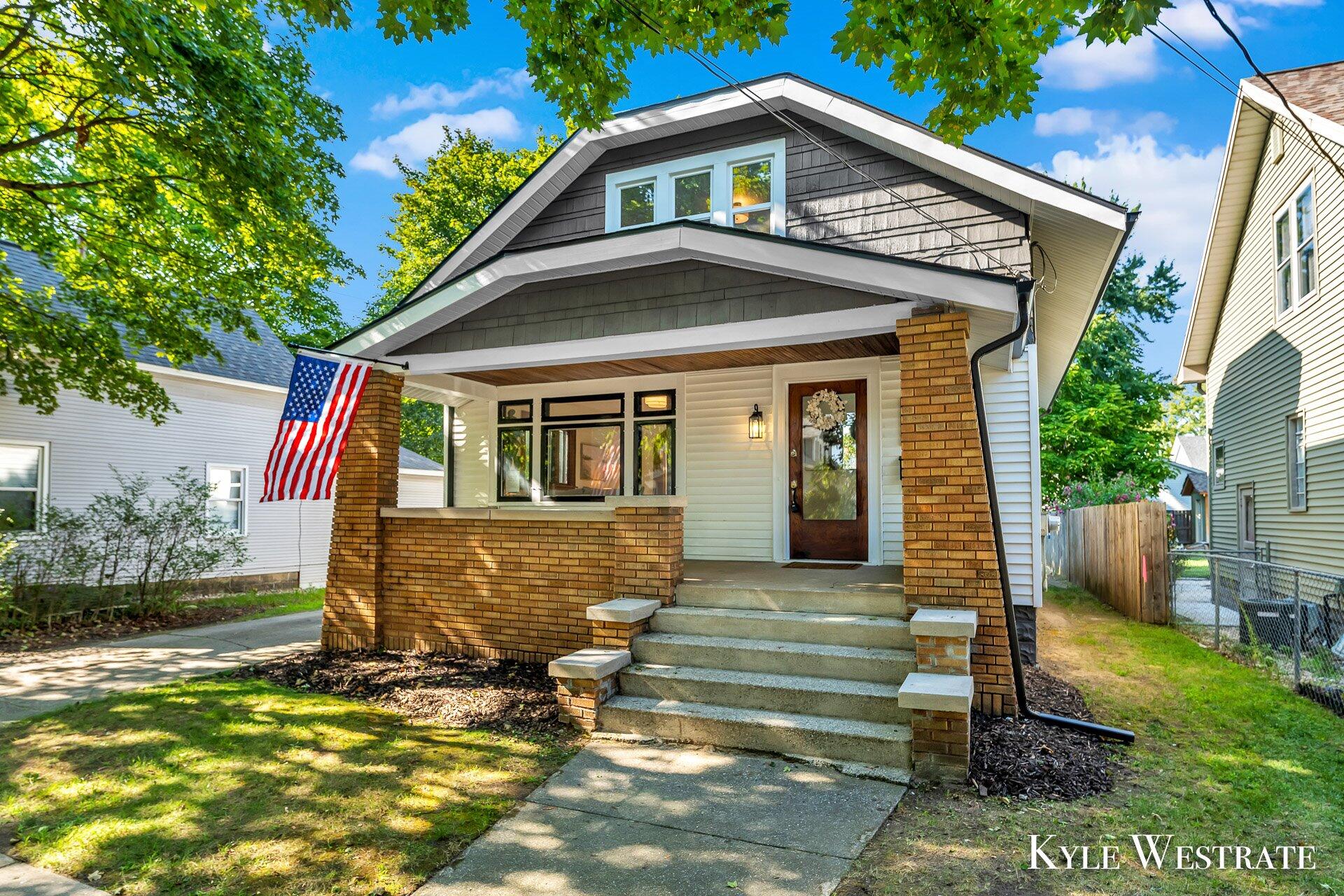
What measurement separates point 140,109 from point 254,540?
8.41 meters

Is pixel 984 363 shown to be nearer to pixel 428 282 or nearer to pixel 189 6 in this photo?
pixel 428 282

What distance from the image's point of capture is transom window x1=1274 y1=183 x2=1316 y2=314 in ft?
32.9

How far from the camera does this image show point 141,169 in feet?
29.8

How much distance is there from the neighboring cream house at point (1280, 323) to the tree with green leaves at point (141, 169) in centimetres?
1269

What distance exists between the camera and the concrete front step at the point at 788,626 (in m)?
5.21

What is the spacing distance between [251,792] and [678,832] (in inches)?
99.3

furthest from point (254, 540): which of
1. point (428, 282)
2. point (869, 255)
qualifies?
point (869, 255)

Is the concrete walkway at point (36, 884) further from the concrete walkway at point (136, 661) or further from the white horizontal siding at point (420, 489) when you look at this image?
the white horizontal siding at point (420, 489)

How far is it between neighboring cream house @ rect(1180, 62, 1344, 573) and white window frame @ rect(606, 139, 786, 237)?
6.49 meters

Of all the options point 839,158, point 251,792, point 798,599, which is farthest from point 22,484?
point 839,158

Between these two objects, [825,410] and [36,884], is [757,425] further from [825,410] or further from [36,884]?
[36,884]

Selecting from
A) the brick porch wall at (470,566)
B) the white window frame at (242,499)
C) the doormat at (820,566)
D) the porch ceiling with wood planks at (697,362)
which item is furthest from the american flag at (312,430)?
Answer: the white window frame at (242,499)

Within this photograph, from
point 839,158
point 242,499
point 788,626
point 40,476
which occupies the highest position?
point 839,158

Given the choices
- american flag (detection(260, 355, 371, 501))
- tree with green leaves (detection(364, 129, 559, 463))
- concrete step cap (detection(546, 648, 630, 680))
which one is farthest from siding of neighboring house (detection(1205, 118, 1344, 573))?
tree with green leaves (detection(364, 129, 559, 463))
